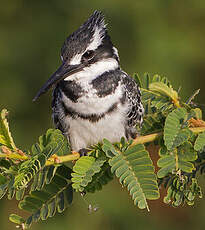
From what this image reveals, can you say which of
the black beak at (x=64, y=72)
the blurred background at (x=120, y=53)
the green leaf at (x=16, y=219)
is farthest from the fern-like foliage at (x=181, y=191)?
the blurred background at (x=120, y=53)

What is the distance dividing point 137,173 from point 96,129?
768 mm

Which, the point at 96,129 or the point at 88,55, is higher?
the point at 88,55

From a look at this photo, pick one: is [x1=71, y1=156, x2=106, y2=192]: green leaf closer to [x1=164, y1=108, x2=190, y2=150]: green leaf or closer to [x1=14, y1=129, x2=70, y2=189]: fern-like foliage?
[x1=14, y1=129, x2=70, y2=189]: fern-like foliage

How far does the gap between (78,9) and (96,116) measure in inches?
72.1

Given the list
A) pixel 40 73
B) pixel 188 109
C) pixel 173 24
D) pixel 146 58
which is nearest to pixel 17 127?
pixel 40 73

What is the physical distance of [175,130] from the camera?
190 cm

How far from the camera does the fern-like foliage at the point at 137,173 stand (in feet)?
5.75

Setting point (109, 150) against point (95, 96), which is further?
point (95, 96)

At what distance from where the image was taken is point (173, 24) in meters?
4.03

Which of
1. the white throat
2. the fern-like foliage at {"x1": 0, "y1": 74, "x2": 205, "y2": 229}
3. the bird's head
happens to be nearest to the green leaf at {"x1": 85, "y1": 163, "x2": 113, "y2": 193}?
the fern-like foliage at {"x1": 0, "y1": 74, "x2": 205, "y2": 229}

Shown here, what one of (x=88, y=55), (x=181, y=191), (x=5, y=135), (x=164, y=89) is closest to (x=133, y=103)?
(x=88, y=55)

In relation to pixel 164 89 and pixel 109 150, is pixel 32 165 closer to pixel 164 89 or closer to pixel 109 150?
pixel 109 150

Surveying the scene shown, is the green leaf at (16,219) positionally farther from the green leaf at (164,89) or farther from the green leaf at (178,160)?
the green leaf at (164,89)

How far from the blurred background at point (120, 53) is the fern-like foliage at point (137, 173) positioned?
193 centimetres
